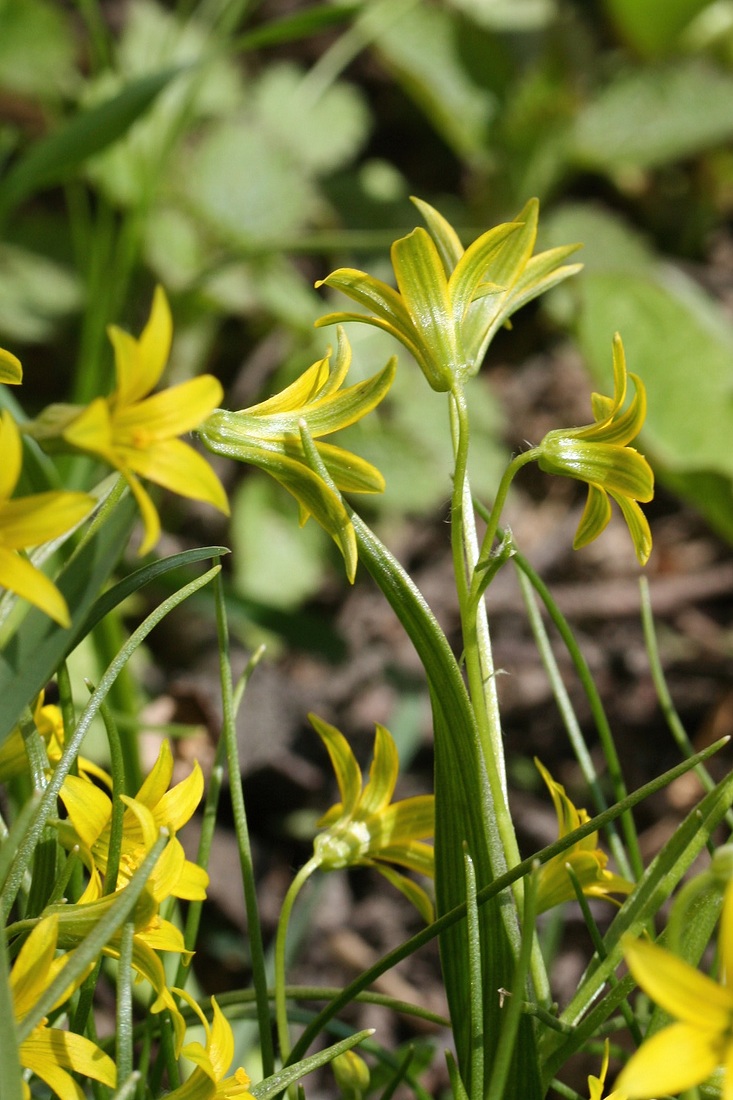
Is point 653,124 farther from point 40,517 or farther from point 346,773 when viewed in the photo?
point 40,517

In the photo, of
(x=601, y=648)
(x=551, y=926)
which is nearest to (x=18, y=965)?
(x=551, y=926)

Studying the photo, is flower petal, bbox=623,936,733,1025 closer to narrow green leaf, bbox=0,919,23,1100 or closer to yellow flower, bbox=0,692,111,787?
narrow green leaf, bbox=0,919,23,1100

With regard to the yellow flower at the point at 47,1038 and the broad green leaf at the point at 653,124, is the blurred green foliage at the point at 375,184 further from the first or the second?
the yellow flower at the point at 47,1038

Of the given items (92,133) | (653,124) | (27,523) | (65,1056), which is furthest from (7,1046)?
(653,124)

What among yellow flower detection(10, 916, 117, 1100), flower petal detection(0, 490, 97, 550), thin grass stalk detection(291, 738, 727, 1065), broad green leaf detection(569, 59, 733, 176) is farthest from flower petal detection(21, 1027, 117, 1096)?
broad green leaf detection(569, 59, 733, 176)

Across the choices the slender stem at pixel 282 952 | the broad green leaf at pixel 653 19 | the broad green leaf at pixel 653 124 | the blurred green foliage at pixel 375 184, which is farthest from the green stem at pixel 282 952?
the broad green leaf at pixel 653 19

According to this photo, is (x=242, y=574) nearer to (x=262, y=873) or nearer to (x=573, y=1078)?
(x=262, y=873)
